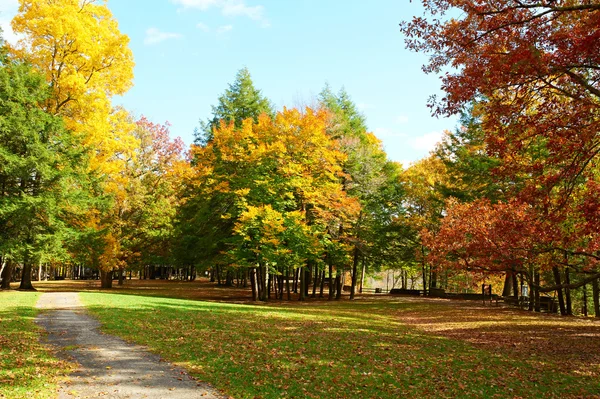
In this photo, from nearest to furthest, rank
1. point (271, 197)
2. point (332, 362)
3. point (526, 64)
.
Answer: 1. point (526, 64)
2. point (332, 362)
3. point (271, 197)

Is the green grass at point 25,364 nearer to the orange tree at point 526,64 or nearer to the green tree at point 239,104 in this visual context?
the orange tree at point 526,64

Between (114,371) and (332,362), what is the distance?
4.48 metres

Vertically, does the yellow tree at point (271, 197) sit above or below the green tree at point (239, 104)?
below

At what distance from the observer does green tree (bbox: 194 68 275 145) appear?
3984 centimetres

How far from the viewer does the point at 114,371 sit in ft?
26.1

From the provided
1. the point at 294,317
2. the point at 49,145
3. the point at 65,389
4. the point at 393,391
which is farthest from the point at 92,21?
the point at 393,391

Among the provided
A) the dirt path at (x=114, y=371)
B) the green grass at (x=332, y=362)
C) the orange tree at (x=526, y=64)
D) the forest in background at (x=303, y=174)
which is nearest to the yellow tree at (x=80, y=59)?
the forest in background at (x=303, y=174)

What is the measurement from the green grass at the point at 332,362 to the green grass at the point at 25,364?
2.19 meters

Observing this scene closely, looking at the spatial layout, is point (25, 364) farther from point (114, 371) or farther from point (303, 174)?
point (303, 174)

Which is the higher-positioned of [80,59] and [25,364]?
[80,59]

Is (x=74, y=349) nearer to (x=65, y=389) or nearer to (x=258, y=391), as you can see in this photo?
(x=65, y=389)

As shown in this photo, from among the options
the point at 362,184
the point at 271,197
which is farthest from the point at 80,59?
the point at 362,184

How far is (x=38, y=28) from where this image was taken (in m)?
22.2

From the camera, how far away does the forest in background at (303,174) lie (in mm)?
8969
